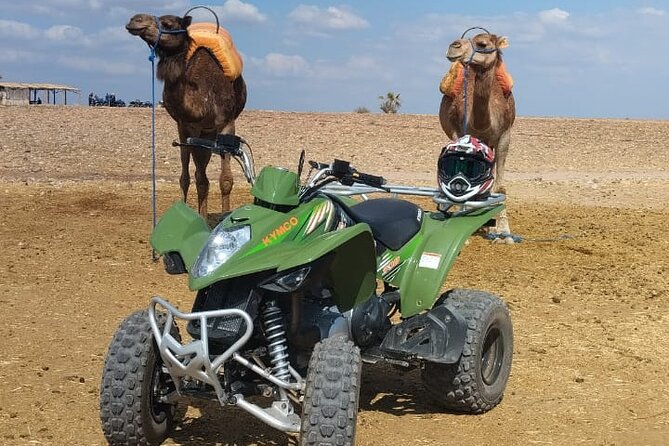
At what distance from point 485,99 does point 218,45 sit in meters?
3.20

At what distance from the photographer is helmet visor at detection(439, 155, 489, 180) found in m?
5.65

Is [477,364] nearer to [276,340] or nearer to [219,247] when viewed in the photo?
[276,340]

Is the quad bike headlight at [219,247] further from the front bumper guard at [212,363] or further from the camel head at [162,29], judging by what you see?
the camel head at [162,29]

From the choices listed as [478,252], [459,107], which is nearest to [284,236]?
[478,252]

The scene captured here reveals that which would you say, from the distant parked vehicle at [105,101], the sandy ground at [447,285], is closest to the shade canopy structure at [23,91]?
the distant parked vehicle at [105,101]

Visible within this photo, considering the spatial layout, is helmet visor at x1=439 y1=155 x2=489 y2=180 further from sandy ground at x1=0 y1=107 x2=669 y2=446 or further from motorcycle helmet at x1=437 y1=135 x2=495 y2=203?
sandy ground at x1=0 y1=107 x2=669 y2=446

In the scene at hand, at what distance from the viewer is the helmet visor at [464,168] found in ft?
18.5

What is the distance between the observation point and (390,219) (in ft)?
16.2

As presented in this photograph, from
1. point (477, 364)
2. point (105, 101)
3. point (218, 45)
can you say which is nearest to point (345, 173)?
point (477, 364)

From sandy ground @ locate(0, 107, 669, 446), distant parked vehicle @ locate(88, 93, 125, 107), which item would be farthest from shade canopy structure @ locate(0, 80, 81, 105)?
sandy ground @ locate(0, 107, 669, 446)

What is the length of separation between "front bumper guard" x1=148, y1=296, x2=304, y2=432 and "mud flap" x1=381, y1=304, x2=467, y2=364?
804 millimetres

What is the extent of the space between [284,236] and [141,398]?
3.20ft

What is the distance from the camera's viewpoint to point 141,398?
4129 millimetres

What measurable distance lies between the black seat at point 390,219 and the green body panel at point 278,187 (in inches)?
24.3
